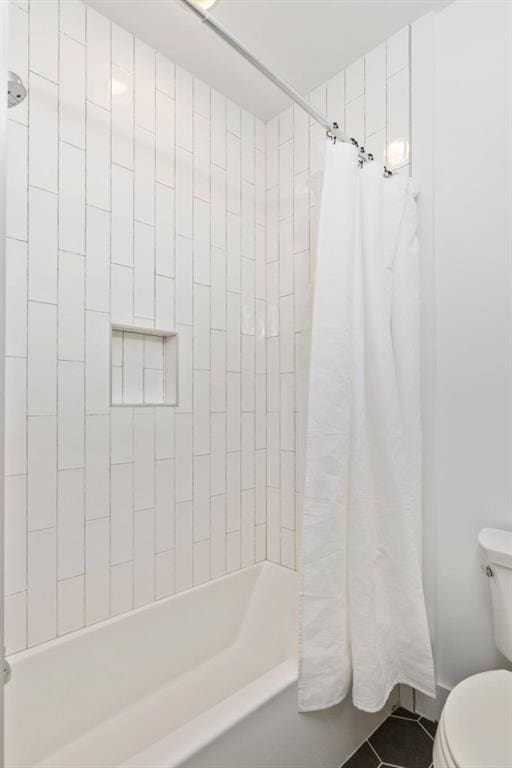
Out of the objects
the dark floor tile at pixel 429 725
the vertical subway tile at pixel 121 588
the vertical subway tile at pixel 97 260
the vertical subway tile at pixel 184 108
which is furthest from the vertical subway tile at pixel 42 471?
the dark floor tile at pixel 429 725

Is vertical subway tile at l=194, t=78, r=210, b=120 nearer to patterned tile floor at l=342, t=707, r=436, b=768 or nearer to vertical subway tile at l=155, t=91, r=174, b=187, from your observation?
vertical subway tile at l=155, t=91, r=174, b=187

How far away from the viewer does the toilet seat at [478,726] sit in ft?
3.28

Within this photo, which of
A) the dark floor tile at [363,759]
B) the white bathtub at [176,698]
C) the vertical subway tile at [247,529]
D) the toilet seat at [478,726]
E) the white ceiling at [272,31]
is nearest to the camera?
the toilet seat at [478,726]

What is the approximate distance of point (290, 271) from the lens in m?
2.09

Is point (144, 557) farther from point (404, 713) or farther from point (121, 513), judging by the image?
point (404, 713)

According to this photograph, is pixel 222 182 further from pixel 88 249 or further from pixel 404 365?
pixel 404 365

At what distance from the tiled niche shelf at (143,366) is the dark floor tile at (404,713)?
1481 millimetres

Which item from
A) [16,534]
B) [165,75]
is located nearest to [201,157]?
[165,75]

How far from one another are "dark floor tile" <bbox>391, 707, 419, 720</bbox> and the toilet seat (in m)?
0.59

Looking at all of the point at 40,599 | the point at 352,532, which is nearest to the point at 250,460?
the point at 352,532

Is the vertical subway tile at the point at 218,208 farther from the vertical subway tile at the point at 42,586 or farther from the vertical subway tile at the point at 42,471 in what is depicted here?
the vertical subway tile at the point at 42,586

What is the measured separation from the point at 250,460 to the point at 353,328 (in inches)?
36.4

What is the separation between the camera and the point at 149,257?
171 centimetres

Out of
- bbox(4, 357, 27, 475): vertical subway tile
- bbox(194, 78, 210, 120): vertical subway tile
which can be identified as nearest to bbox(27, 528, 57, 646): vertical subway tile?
bbox(4, 357, 27, 475): vertical subway tile
